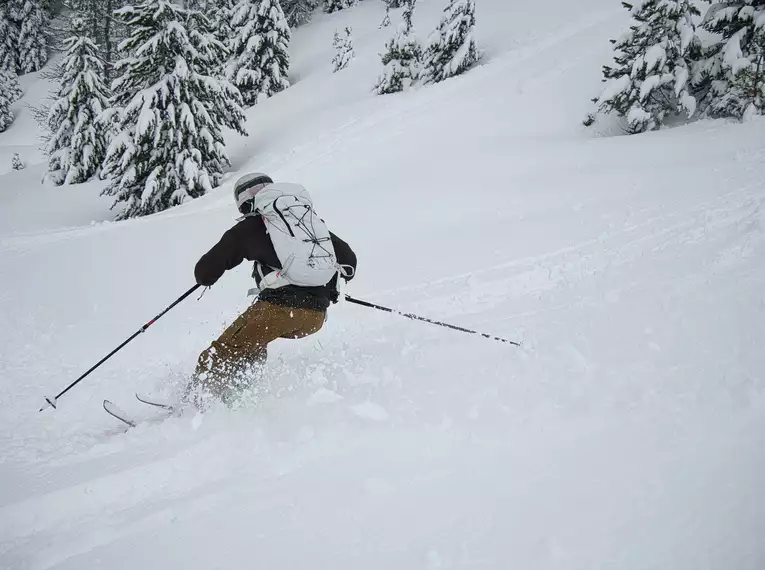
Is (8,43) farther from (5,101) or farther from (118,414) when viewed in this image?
(118,414)

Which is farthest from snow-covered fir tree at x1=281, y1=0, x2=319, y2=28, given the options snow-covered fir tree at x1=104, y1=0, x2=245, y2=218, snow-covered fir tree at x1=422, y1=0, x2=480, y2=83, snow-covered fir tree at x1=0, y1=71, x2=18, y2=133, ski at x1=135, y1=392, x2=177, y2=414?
ski at x1=135, y1=392, x2=177, y2=414

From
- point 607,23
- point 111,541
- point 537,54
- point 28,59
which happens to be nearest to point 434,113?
point 537,54

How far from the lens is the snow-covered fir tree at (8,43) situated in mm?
41094

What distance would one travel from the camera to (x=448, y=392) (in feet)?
11.6

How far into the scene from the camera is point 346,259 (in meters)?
3.84

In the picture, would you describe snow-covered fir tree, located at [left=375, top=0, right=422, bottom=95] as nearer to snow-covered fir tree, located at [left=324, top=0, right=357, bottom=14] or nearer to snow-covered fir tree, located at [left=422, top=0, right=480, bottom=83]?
snow-covered fir tree, located at [left=422, top=0, right=480, bottom=83]

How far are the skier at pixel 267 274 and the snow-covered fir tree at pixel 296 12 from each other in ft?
125

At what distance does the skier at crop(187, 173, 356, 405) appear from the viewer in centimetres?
333

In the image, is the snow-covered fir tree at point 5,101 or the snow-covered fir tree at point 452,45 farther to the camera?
the snow-covered fir tree at point 5,101

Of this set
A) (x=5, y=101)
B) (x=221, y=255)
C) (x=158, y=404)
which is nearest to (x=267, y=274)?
(x=221, y=255)

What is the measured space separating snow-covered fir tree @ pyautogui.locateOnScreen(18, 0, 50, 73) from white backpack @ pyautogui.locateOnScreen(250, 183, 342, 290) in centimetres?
5573

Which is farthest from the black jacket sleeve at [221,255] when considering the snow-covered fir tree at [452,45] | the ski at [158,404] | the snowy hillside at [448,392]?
the snow-covered fir tree at [452,45]

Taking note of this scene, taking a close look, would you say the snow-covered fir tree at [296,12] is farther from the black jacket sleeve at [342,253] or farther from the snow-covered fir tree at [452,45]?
the black jacket sleeve at [342,253]

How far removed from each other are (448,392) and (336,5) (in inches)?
1637
